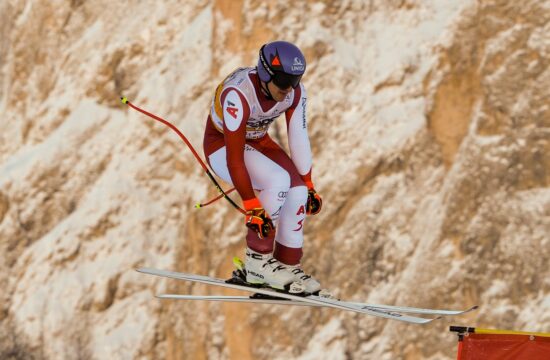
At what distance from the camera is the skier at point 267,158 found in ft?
38.4

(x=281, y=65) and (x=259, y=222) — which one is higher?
(x=281, y=65)

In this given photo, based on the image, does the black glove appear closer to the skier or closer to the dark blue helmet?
the skier

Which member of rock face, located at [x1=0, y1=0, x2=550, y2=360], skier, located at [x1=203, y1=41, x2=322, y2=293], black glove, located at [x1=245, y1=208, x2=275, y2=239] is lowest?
black glove, located at [x1=245, y1=208, x2=275, y2=239]

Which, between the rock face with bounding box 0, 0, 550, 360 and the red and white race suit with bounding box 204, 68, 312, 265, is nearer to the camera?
the red and white race suit with bounding box 204, 68, 312, 265

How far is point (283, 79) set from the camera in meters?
11.7

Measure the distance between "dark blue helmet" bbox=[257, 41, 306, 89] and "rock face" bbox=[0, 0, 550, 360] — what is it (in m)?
11.5

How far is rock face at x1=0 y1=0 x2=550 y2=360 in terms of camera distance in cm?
2300

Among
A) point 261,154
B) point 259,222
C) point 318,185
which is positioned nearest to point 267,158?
point 261,154

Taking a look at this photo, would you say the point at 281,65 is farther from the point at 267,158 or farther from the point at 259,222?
the point at 259,222

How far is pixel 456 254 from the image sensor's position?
905 inches

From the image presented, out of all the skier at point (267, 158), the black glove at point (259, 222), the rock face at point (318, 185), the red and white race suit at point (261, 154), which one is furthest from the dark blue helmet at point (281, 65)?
the rock face at point (318, 185)

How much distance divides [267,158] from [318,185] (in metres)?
11.9

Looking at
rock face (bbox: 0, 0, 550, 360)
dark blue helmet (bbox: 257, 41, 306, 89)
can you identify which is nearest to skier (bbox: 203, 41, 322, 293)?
dark blue helmet (bbox: 257, 41, 306, 89)

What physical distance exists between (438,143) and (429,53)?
1.95m
